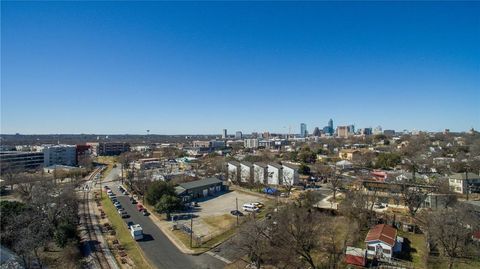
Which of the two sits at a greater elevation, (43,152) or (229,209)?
(43,152)

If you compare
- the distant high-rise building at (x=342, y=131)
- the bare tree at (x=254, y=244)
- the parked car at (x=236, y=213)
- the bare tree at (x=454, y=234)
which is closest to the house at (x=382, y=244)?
the bare tree at (x=454, y=234)

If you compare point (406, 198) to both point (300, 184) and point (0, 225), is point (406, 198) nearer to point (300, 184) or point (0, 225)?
point (300, 184)

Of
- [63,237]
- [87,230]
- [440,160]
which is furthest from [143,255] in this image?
[440,160]

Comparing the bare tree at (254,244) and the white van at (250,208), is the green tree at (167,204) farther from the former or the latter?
the bare tree at (254,244)

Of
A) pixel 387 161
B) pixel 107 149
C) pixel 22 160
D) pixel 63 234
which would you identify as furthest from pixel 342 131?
pixel 63 234

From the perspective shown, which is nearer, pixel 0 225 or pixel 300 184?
pixel 0 225

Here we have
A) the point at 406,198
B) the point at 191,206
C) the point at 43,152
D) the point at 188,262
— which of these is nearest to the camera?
the point at 188,262

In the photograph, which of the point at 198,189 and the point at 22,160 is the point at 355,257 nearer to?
the point at 198,189

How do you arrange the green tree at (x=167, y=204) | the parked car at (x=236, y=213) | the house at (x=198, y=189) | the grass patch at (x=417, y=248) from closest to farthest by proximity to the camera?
the grass patch at (x=417, y=248) → the green tree at (x=167, y=204) → the parked car at (x=236, y=213) → the house at (x=198, y=189)
